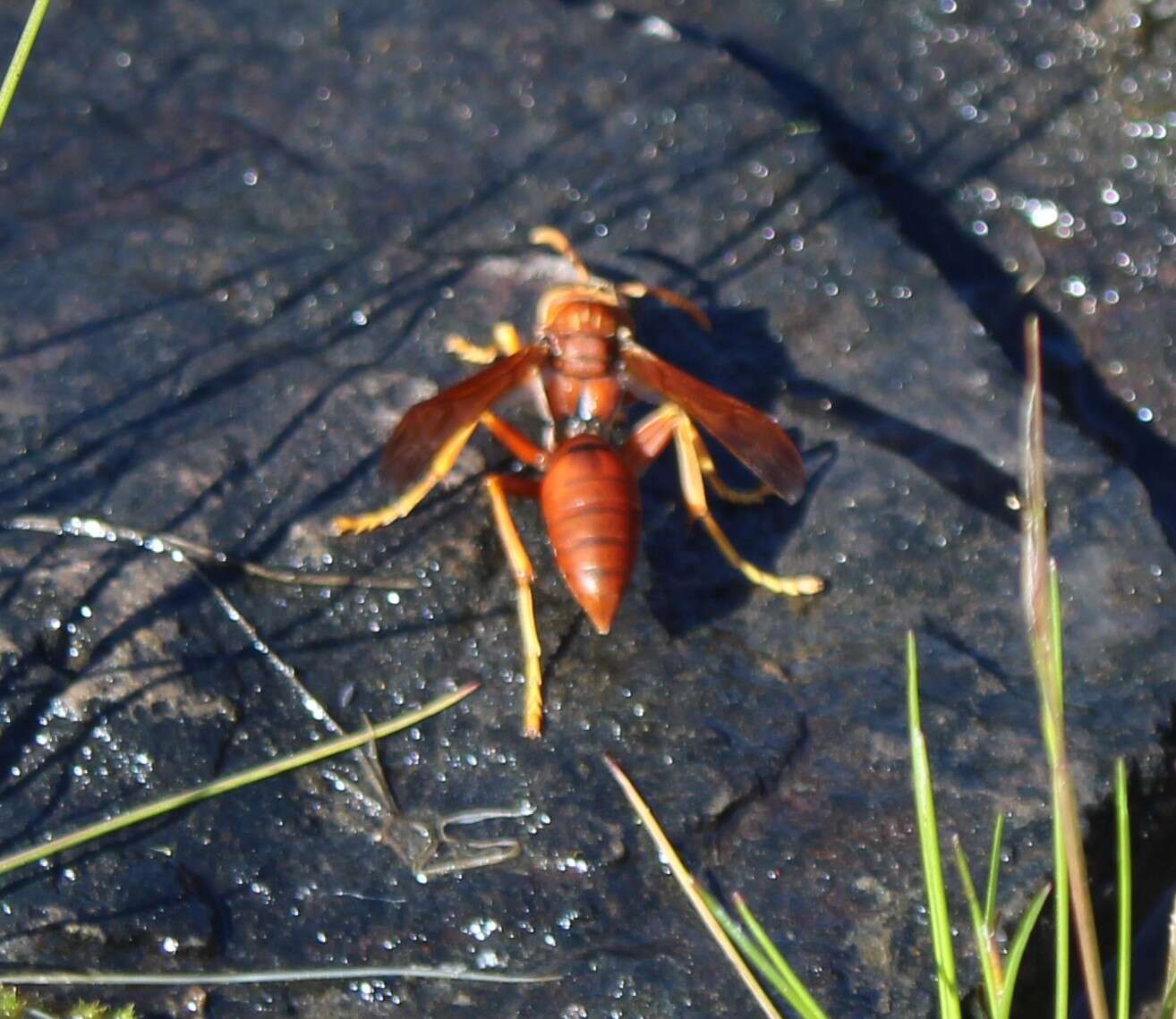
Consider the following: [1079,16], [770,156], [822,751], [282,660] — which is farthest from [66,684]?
[1079,16]

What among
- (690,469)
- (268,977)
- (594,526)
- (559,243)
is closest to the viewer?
(268,977)

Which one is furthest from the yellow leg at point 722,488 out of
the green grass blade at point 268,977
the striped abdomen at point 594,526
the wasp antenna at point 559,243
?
the green grass blade at point 268,977

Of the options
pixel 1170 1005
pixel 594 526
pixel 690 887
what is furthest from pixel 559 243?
pixel 1170 1005

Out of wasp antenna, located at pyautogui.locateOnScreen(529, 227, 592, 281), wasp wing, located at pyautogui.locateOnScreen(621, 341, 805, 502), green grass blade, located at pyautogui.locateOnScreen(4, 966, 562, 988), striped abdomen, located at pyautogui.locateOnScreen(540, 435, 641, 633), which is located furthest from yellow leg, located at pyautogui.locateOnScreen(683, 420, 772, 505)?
green grass blade, located at pyautogui.locateOnScreen(4, 966, 562, 988)

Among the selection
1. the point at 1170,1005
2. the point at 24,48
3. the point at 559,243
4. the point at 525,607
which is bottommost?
the point at 1170,1005

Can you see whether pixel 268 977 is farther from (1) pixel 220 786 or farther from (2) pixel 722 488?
(2) pixel 722 488

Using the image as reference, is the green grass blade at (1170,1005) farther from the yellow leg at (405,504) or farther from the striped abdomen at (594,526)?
the yellow leg at (405,504)

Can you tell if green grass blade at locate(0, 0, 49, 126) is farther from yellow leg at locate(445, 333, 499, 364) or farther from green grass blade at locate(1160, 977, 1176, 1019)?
green grass blade at locate(1160, 977, 1176, 1019)
